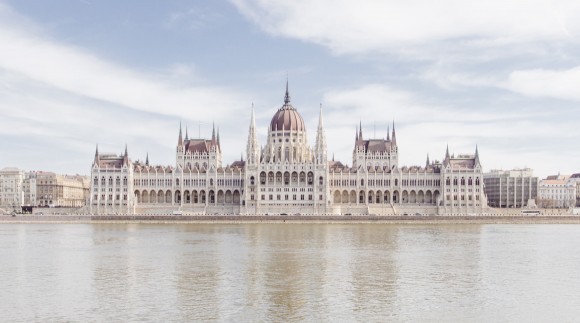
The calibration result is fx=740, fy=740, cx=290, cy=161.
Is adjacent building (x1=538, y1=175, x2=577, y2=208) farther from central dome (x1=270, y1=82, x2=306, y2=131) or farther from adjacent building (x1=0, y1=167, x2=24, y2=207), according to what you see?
adjacent building (x1=0, y1=167, x2=24, y2=207)

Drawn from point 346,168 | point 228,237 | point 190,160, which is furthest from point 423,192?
point 228,237

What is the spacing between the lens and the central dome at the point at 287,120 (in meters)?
139

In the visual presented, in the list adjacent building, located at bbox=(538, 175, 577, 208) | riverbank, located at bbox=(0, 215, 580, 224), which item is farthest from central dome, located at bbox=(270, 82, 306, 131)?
adjacent building, located at bbox=(538, 175, 577, 208)

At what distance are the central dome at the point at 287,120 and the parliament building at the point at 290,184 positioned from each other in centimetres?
19

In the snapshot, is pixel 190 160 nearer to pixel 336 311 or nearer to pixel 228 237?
pixel 228 237

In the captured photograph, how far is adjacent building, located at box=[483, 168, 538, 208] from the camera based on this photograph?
166750mm

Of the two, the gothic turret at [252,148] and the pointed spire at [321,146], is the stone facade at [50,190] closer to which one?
the gothic turret at [252,148]

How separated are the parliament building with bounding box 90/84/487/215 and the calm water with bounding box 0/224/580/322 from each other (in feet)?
206

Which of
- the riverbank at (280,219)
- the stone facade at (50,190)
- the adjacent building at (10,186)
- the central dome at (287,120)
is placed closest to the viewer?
the riverbank at (280,219)

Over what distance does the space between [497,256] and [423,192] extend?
81245mm

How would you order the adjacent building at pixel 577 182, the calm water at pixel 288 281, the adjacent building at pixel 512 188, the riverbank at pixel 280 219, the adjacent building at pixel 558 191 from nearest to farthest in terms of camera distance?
the calm water at pixel 288 281 → the riverbank at pixel 280 219 → the adjacent building at pixel 512 188 → the adjacent building at pixel 558 191 → the adjacent building at pixel 577 182

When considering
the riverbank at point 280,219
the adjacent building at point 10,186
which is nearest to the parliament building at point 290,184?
the riverbank at point 280,219

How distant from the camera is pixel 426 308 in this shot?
31.2 m

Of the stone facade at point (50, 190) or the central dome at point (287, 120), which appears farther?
the stone facade at point (50, 190)
